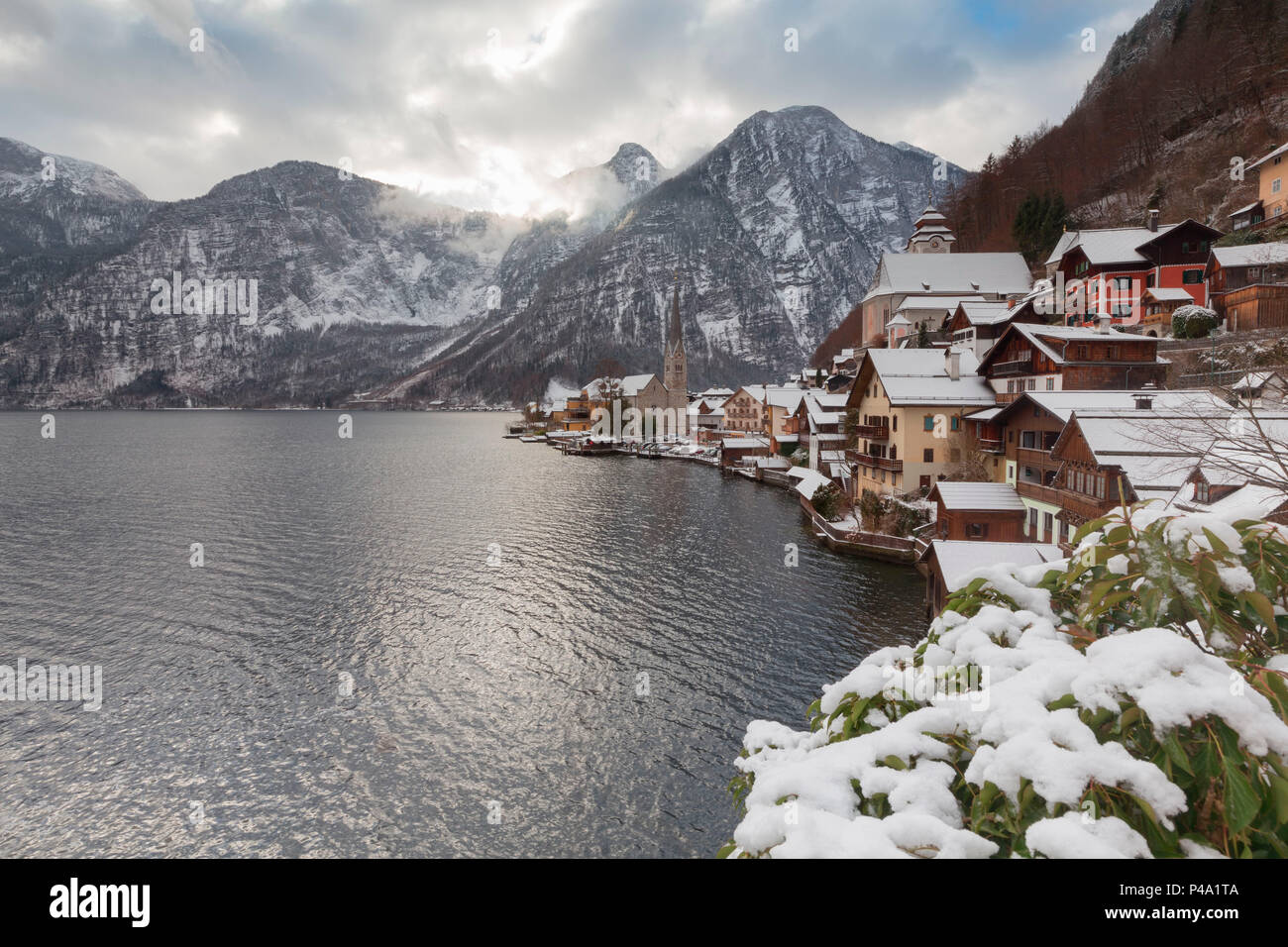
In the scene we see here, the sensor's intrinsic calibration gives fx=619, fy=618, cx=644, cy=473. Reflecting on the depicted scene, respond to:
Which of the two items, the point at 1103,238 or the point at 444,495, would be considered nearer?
the point at 1103,238

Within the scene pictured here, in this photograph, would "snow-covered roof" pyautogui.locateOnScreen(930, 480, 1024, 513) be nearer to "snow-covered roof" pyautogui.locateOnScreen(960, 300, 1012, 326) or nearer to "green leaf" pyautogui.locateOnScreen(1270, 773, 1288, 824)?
"snow-covered roof" pyautogui.locateOnScreen(960, 300, 1012, 326)

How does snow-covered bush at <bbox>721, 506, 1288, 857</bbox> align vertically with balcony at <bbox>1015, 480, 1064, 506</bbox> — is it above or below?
above

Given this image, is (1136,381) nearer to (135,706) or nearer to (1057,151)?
(135,706)

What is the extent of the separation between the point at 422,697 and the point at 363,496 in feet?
164

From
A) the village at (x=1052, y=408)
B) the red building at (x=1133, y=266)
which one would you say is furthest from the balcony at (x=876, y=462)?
the red building at (x=1133, y=266)

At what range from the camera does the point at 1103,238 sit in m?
59.1

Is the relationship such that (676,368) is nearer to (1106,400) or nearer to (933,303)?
(933,303)

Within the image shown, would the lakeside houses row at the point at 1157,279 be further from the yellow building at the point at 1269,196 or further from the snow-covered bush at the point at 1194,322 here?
the snow-covered bush at the point at 1194,322

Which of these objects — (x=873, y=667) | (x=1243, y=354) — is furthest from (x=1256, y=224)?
(x=873, y=667)

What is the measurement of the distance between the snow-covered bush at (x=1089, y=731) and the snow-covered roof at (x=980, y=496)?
32967mm

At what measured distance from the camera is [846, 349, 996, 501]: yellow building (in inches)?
1762

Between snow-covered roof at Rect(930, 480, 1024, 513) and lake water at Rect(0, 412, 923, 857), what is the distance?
530cm

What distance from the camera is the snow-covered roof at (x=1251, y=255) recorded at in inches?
1779

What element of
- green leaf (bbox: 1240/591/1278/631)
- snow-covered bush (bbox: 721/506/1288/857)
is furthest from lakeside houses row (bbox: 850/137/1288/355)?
green leaf (bbox: 1240/591/1278/631)
